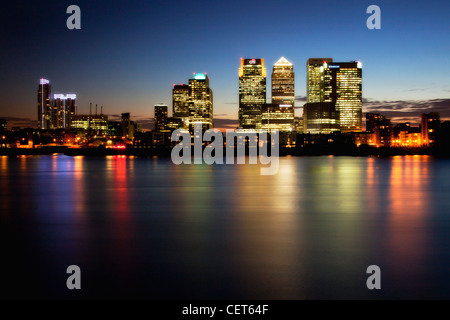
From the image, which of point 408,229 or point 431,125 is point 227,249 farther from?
point 431,125

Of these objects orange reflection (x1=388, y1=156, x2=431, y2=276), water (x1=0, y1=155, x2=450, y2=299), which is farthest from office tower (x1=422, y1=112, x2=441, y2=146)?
water (x1=0, y1=155, x2=450, y2=299)

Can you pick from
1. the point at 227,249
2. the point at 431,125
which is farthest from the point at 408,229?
the point at 431,125

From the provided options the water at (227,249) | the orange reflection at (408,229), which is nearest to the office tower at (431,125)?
the orange reflection at (408,229)

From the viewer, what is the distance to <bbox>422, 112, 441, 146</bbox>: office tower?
572 ft

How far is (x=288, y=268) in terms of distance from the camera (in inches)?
344

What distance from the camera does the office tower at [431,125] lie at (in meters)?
174

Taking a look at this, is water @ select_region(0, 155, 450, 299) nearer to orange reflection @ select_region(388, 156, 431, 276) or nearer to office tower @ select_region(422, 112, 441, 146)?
orange reflection @ select_region(388, 156, 431, 276)

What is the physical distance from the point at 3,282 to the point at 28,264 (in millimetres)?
1270

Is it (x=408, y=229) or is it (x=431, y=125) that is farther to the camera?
(x=431, y=125)

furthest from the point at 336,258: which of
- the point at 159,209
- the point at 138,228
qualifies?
the point at 159,209

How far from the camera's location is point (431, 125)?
17525cm
